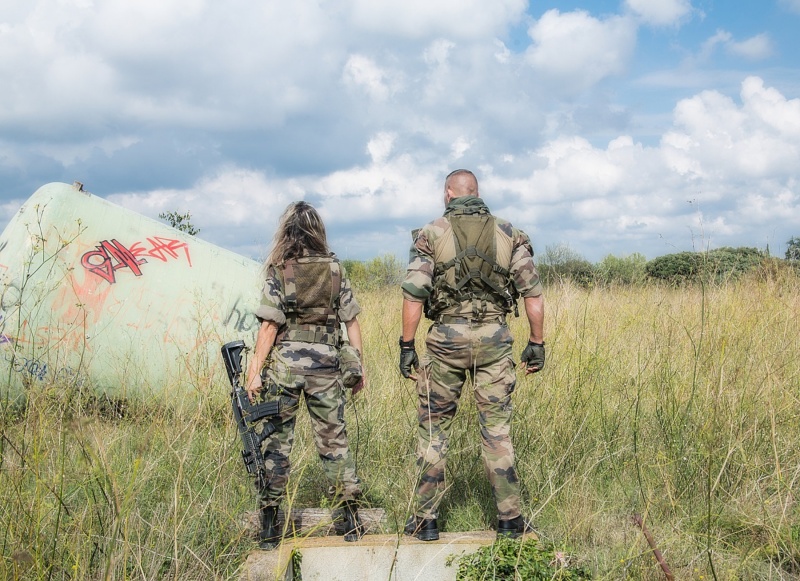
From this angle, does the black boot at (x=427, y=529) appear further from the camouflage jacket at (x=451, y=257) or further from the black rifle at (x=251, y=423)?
the camouflage jacket at (x=451, y=257)

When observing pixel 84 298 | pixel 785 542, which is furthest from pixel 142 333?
pixel 785 542

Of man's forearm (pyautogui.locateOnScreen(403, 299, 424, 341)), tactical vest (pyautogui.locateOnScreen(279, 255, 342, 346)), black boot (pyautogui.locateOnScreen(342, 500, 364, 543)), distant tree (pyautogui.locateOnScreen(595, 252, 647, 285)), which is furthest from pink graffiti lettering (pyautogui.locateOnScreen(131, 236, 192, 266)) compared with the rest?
distant tree (pyautogui.locateOnScreen(595, 252, 647, 285))

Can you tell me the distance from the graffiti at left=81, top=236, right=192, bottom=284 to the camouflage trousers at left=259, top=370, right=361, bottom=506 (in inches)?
113

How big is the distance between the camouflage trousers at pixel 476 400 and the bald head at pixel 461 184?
786mm

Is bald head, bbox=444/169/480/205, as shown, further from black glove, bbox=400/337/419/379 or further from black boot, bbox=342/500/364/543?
black boot, bbox=342/500/364/543

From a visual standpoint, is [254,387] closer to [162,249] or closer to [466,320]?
[466,320]

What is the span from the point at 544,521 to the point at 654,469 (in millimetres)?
980

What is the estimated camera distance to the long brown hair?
3994mm

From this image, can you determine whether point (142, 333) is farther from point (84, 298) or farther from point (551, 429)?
point (551, 429)

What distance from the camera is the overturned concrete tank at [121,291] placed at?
5863 millimetres

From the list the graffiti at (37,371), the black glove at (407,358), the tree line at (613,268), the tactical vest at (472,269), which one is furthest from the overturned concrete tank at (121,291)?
the tree line at (613,268)

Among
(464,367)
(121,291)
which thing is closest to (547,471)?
(464,367)

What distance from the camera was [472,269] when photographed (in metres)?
3.94

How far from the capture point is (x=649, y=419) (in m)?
5.38
